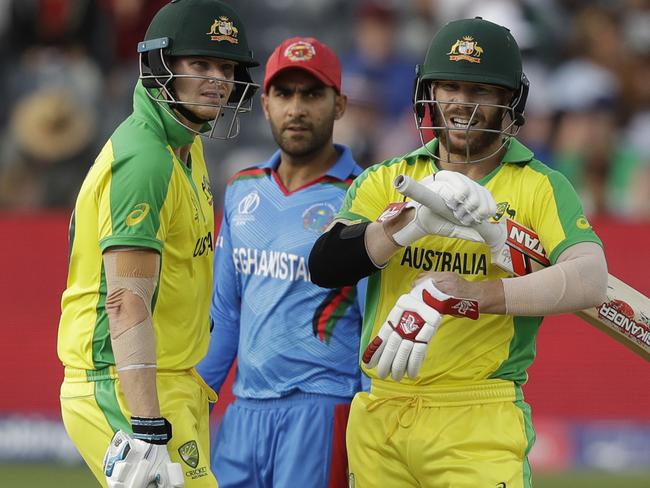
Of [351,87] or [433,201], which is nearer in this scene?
[433,201]

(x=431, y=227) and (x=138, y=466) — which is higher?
(x=431, y=227)

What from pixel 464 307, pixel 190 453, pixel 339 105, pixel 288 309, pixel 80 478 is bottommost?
pixel 80 478

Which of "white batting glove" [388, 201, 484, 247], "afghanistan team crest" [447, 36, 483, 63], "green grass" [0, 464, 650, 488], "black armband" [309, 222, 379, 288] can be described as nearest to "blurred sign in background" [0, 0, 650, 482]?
"green grass" [0, 464, 650, 488]

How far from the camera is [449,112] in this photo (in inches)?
166

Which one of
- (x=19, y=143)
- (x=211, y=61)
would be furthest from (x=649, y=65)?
(x=211, y=61)

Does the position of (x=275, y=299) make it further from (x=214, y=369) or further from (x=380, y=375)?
(x=380, y=375)

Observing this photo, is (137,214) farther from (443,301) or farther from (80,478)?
(80,478)

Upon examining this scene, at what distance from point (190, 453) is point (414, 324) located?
84cm

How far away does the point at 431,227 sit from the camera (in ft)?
12.7

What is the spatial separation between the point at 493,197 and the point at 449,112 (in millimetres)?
326

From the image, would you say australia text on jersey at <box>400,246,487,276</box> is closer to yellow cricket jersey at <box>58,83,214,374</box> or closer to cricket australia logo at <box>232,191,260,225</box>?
yellow cricket jersey at <box>58,83,214,374</box>

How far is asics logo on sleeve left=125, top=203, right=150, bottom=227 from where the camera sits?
3.86 m

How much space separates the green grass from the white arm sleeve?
4.38 meters

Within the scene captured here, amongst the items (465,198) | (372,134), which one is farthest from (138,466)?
(372,134)
